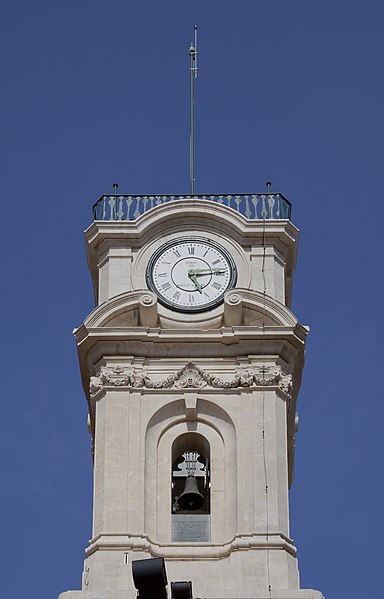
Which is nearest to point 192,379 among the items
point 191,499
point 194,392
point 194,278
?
point 194,392

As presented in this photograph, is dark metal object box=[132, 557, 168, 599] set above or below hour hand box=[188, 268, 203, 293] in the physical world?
below

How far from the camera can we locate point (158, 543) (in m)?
52.3

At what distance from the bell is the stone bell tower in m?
0.04

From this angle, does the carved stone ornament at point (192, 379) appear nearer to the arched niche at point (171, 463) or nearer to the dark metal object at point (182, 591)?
the arched niche at point (171, 463)

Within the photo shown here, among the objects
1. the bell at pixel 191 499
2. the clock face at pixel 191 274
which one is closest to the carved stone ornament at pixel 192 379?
the clock face at pixel 191 274

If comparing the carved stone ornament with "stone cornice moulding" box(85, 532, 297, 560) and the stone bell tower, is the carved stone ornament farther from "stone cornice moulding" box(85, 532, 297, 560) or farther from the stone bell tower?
"stone cornice moulding" box(85, 532, 297, 560)

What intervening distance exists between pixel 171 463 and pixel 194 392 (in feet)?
6.36

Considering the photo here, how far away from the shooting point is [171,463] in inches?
2128

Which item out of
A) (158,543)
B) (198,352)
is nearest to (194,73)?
(198,352)

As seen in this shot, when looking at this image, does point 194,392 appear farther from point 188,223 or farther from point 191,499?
A: point 188,223

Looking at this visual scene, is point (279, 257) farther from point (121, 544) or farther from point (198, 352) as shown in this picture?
point (121, 544)

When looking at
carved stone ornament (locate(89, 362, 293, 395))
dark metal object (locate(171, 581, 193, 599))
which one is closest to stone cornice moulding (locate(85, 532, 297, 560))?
carved stone ornament (locate(89, 362, 293, 395))

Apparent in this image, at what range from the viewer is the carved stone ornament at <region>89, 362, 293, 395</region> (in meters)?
54.4

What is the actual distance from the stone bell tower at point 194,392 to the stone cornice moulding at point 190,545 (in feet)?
0.11
